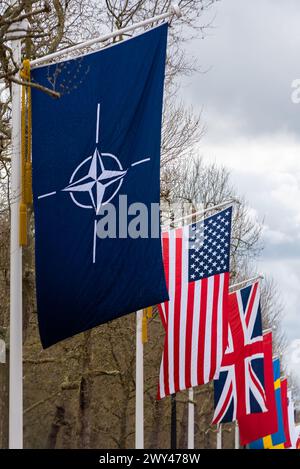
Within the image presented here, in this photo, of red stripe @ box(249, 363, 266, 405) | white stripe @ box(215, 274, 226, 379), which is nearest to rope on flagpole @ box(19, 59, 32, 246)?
white stripe @ box(215, 274, 226, 379)

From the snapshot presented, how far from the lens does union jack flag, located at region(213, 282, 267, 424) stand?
97.0 ft

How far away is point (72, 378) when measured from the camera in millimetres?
36781

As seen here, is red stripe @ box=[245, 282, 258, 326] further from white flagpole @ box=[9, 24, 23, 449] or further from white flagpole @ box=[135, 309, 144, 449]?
white flagpole @ box=[9, 24, 23, 449]

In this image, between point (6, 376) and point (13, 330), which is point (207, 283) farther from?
point (13, 330)

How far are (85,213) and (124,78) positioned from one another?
1.80 meters

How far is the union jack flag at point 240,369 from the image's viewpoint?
1164 inches

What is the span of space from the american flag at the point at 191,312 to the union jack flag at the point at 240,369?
17.8 ft

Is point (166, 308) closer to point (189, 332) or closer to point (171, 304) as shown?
point (171, 304)

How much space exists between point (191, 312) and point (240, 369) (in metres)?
6.63

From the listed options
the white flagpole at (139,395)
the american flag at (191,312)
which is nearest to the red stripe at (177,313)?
the american flag at (191,312)

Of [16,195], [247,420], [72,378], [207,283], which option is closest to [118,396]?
[72,378]

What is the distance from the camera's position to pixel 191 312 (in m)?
23.6

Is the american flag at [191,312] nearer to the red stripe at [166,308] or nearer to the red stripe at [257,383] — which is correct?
the red stripe at [166,308]

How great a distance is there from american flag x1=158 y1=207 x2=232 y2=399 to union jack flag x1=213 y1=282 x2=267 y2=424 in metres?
5.43
